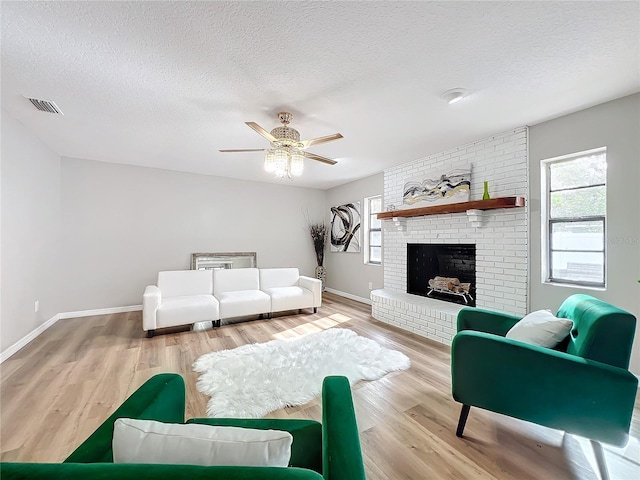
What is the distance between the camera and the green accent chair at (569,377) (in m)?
1.32

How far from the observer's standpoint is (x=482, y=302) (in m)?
3.31

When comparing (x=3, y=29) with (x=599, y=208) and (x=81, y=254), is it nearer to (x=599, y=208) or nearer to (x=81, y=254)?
(x=81, y=254)

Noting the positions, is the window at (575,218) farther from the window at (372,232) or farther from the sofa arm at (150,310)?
the sofa arm at (150,310)

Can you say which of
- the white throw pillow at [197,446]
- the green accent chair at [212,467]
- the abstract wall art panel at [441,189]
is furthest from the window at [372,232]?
the white throw pillow at [197,446]

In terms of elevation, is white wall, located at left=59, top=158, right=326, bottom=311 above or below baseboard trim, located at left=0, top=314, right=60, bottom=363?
above

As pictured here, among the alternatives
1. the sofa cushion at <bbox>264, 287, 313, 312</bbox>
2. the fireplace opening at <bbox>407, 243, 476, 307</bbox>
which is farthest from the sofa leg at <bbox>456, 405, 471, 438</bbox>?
the sofa cushion at <bbox>264, 287, 313, 312</bbox>

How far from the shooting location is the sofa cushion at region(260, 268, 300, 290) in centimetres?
464

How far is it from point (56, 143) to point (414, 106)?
4432 mm

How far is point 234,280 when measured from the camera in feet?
14.3

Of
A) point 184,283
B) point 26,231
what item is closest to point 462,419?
point 184,283

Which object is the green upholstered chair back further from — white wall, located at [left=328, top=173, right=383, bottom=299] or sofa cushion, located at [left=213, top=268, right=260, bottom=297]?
sofa cushion, located at [left=213, top=268, right=260, bottom=297]

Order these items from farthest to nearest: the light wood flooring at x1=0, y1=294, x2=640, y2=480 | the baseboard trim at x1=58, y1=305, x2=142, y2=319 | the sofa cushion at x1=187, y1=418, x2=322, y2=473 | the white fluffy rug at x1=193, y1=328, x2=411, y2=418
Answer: the baseboard trim at x1=58, y1=305, x2=142, y2=319 < the white fluffy rug at x1=193, y1=328, x2=411, y2=418 < the light wood flooring at x1=0, y1=294, x2=640, y2=480 < the sofa cushion at x1=187, y1=418, x2=322, y2=473

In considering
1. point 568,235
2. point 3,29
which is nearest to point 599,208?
point 568,235

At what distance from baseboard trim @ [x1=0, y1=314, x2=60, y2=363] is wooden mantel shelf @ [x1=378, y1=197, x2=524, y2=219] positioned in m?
4.78
